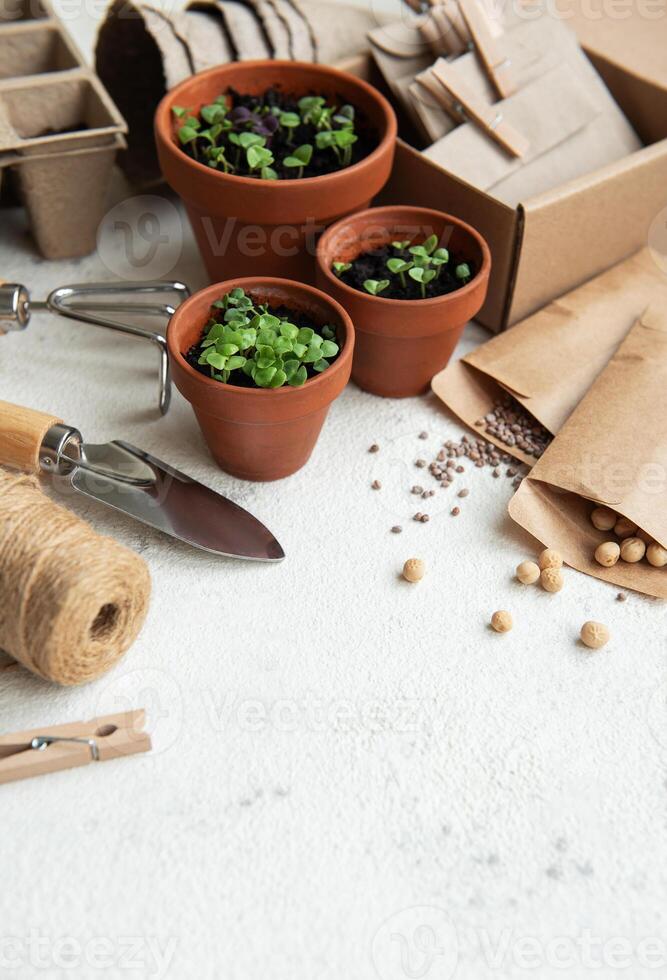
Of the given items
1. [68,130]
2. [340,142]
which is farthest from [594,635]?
[68,130]

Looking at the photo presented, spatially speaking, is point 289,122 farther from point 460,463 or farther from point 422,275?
point 460,463

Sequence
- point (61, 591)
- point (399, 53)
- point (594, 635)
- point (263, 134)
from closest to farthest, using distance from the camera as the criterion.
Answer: point (61, 591) < point (594, 635) < point (263, 134) < point (399, 53)

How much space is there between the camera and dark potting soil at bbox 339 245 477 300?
3.17ft

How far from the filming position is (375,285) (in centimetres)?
94

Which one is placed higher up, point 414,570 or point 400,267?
point 400,267

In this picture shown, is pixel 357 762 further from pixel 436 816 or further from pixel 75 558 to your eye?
pixel 75 558

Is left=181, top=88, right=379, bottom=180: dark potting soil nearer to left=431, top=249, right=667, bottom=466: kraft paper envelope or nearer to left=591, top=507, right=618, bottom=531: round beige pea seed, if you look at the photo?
left=431, top=249, right=667, bottom=466: kraft paper envelope

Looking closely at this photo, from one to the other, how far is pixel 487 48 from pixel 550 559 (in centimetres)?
61

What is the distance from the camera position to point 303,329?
88 cm

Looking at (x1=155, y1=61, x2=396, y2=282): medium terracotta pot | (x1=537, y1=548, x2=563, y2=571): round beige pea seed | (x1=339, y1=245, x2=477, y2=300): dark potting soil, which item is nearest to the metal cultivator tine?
(x1=155, y1=61, x2=396, y2=282): medium terracotta pot

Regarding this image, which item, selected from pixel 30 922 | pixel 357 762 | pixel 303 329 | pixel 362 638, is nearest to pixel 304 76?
pixel 303 329

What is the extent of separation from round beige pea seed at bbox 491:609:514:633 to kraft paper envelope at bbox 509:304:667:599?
9 cm

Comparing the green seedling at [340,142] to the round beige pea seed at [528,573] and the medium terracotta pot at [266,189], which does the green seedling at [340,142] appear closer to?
the medium terracotta pot at [266,189]

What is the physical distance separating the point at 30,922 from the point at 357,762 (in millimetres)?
251
